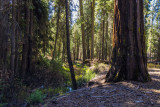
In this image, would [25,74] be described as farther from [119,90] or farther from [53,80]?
[119,90]

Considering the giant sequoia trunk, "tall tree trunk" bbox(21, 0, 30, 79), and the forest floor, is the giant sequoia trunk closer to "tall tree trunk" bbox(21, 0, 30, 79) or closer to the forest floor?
the forest floor

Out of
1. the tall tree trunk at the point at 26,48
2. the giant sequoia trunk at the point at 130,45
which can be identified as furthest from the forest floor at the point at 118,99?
the tall tree trunk at the point at 26,48

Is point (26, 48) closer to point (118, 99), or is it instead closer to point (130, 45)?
point (130, 45)

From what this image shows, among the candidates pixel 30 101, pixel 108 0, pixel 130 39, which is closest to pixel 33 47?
pixel 30 101

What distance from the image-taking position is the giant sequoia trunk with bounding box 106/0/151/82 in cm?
471

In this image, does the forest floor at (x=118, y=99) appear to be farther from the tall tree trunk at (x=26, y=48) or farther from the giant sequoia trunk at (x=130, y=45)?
the tall tree trunk at (x=26, y=48)

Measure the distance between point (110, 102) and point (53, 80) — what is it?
660 cm

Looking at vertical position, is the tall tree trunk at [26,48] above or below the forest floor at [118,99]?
above

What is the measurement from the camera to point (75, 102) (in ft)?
11.1

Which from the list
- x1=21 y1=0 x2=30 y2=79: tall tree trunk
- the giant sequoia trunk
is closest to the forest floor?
the giant sequoia trunk

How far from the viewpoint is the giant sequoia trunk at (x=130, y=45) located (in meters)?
4.71

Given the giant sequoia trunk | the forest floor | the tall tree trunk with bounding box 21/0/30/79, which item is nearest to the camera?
the forest floor

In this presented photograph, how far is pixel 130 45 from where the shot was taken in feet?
15.5

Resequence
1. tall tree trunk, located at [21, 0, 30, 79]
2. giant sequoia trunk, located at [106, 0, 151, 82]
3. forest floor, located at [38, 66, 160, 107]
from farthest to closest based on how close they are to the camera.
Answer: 1. tall tree trunk, located at [21, 0, 30, 79]
2. giant sequoia trunk, located at [106, 0, 151, 82]
3. forest floor, located at [38, 66, 160, 107]
